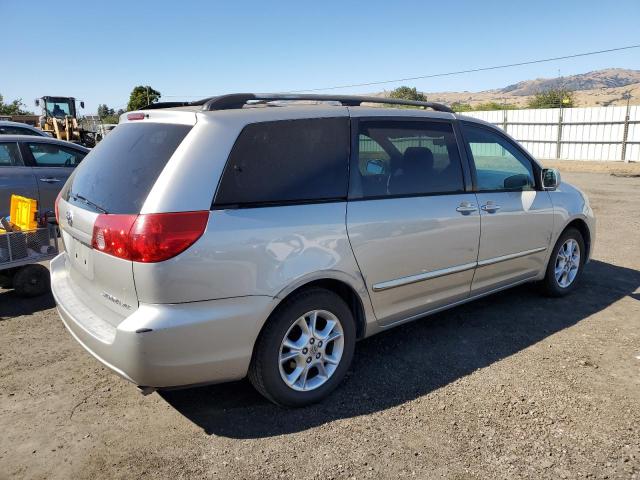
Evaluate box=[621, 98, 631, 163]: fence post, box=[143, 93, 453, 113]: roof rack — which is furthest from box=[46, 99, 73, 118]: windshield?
box=[143, 93, 453, 113]: roof rack

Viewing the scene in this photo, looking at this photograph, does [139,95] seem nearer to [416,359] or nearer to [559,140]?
[559,140]

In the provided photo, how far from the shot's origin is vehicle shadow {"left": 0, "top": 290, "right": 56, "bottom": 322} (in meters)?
4.91

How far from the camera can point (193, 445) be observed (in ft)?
9.19

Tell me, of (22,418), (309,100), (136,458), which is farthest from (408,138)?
(22,418)

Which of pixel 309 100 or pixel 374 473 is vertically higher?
pixel 309 100

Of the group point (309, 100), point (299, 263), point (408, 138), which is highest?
point (309, 100)

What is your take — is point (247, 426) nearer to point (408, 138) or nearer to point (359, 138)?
point (359, 138)

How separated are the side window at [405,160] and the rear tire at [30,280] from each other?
3.81 metres

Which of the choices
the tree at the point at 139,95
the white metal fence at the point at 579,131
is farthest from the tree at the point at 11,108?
the white metal fence at the point at 579,131

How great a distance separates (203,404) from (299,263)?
1153 millimetres

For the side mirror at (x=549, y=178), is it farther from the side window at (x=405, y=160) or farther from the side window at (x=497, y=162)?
the side window at (x=405, y=160)

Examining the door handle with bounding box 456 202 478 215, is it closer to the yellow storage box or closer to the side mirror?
the side mirror

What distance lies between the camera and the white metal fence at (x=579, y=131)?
75.7 feet

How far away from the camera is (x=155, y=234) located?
252 cm
